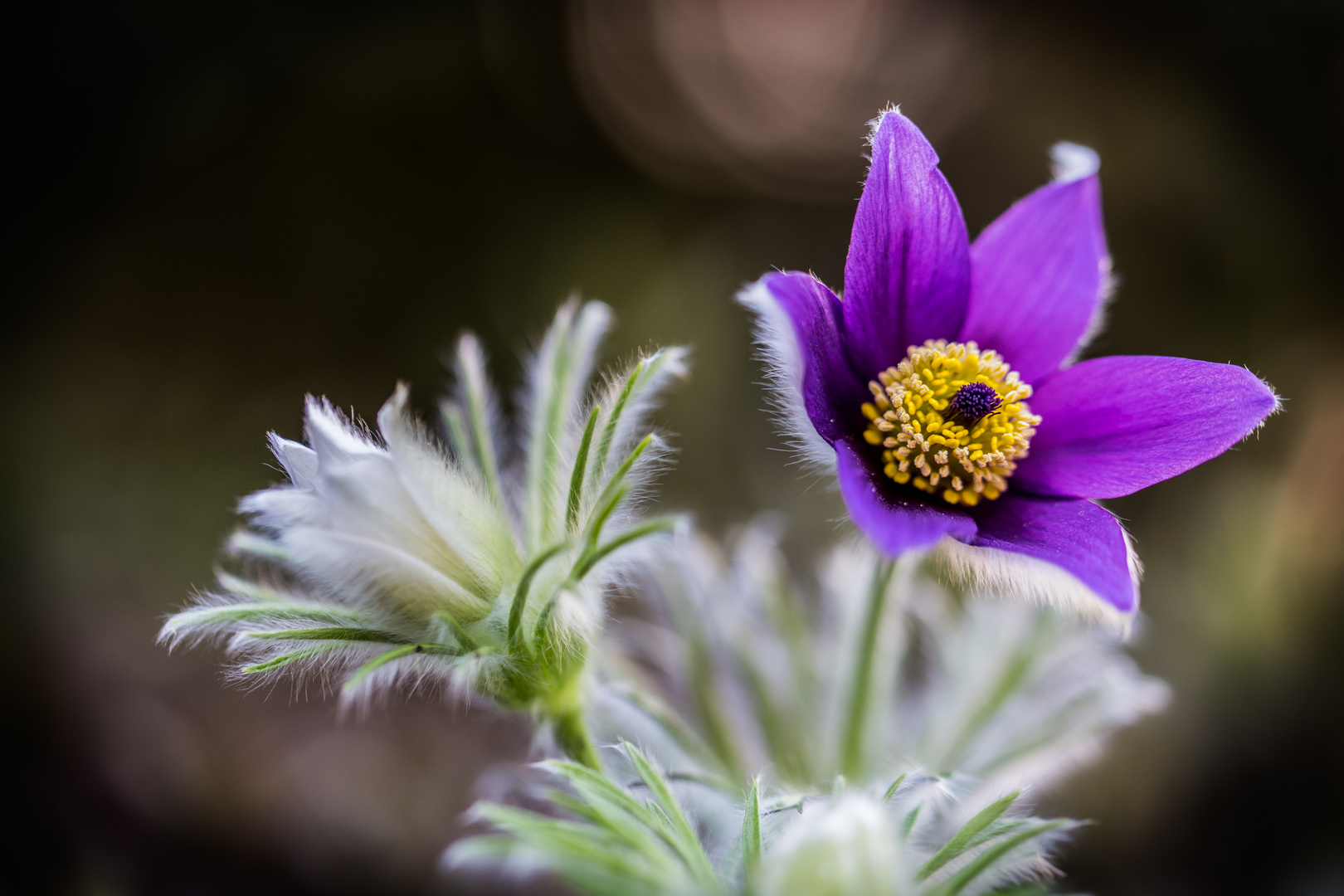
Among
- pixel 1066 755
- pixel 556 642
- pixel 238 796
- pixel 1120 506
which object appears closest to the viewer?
pixel 556 642

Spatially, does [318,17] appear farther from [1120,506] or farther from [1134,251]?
[1120,506]

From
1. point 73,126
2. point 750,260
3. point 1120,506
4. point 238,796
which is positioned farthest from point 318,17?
point 1120,506

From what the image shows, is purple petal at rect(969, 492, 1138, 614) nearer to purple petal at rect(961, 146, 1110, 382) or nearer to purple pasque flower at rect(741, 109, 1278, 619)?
purple pasque flower at rect(741, 109, 1278, 619)

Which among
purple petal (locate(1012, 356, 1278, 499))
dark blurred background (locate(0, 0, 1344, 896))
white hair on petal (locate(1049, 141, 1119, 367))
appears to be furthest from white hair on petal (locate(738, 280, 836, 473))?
dark blurred background (locate(0, 0, 1344, 896))

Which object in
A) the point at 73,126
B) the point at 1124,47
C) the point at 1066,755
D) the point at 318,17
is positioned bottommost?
the point at 1066,755

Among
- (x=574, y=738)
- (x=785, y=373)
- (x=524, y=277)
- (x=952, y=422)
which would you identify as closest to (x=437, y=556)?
(x=574, y=738)

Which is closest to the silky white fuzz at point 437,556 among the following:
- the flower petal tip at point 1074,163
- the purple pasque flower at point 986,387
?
the purple pasque flower at point 986,387
